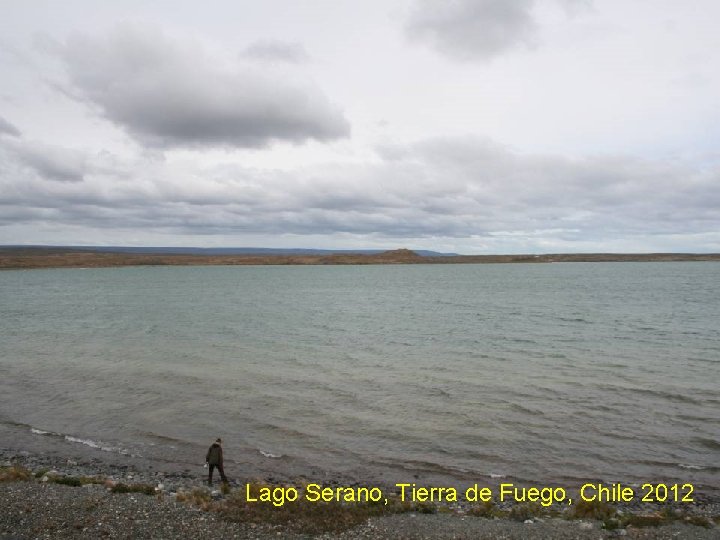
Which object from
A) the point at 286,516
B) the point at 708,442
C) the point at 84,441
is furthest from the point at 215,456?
the point at 708,442

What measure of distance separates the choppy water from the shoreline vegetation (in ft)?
9.82

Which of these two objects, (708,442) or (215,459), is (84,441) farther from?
(708,442)

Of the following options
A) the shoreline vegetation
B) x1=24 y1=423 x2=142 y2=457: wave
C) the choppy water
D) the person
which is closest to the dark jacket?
the person

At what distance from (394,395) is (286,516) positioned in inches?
563

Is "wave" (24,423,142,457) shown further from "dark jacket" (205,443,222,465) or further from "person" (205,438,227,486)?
"dark jacket" (205,443,222,465)

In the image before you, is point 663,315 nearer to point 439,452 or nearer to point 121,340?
point 439,452

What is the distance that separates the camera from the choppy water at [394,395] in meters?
19.2

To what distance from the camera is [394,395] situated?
27.5m

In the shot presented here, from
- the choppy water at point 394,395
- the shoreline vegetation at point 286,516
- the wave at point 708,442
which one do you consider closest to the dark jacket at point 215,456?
the shoreline vegetation at point 286,516

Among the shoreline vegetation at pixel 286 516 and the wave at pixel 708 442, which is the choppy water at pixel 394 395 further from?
the shoreline vegetation at pixel 286 516

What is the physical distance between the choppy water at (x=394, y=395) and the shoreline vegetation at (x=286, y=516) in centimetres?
299

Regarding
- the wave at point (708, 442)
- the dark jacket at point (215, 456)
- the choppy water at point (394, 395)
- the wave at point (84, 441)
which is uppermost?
the dark jacket at point (215, 456)

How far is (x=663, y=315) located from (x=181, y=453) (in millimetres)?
59786

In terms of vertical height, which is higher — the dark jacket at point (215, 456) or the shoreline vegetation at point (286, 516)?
the dark jacket at point (215, 456)
